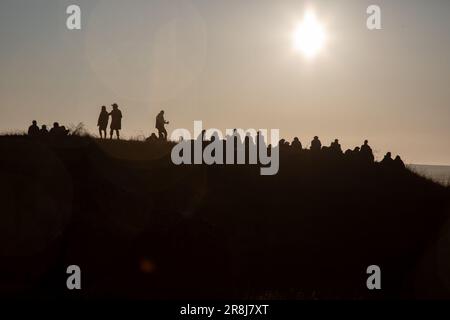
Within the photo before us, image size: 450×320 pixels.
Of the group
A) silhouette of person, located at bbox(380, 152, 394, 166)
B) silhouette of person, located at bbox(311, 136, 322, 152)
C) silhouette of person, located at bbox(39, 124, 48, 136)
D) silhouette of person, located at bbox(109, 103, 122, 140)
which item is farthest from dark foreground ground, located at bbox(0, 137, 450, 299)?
silhouette of person, located at bbox(109, 103, 122, 140)

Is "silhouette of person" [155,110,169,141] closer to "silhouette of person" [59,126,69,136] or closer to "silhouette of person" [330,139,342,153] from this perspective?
"silhouette of person" [59,126,69,136]

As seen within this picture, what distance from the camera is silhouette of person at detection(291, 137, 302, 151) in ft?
148

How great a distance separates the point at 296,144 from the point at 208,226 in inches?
673

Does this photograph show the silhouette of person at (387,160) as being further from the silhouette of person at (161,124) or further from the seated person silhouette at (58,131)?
the seated person silhouette at (58,131)

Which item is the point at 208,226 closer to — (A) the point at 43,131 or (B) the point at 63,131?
(B) the point at 63,131

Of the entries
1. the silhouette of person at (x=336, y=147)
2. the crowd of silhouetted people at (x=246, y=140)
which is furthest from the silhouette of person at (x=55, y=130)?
the silhouette of person at (x=336, y=147)

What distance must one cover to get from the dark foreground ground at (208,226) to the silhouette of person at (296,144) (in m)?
1.08

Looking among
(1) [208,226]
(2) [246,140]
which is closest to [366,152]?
(2) [246,140]

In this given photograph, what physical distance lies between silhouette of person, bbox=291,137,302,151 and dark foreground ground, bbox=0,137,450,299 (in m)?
1.08

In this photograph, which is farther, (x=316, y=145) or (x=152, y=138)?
(x=316, y=145)

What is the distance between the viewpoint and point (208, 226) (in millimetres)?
29484

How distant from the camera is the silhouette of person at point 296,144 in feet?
148

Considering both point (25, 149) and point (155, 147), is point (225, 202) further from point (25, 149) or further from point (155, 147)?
point (25, 149)
